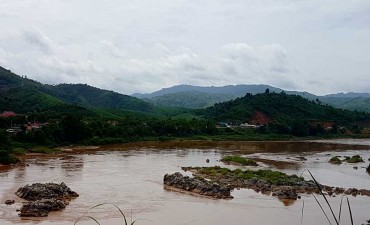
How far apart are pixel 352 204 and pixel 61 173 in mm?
Answer: 23087

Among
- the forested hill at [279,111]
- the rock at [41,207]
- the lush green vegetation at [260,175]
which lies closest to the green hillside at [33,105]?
the forested hill at [279,111]

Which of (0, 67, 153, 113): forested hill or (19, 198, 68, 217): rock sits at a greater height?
(0, 67, 153, 113): forested hill

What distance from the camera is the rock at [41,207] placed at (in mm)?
21266

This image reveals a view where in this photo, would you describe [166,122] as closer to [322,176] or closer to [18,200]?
[322,176]

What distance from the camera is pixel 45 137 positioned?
5556 cm

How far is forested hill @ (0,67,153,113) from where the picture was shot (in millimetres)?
98938

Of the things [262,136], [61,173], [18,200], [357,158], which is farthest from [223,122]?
[18,200]

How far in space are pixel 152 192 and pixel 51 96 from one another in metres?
97.2

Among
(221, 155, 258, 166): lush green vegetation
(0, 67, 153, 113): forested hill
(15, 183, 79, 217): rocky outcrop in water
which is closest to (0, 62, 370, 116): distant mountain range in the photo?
(0, 67, 153, 113): forested hill

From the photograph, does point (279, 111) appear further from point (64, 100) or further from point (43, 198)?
point (43, 198)

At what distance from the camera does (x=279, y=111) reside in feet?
355

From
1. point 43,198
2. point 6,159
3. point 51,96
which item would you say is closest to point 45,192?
point 43,198

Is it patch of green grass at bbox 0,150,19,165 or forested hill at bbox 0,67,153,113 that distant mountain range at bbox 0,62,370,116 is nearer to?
forested hill at bbox 0,67,153,113

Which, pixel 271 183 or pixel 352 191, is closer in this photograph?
pixel 352 191
